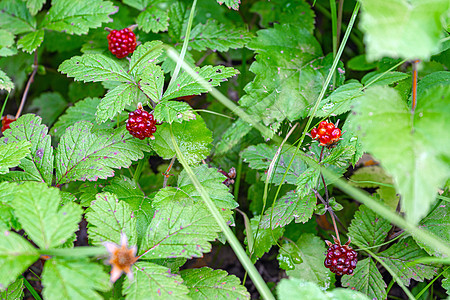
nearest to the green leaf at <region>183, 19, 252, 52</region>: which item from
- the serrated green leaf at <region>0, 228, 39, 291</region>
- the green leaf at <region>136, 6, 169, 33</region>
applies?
the green leaf at <region>136, 6, 169, 33</region>

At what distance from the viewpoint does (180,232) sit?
1.25 metres

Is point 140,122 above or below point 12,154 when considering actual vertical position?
above

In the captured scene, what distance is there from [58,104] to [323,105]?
1.91 m

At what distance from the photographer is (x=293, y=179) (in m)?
1.65

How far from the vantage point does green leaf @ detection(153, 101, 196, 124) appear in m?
1.40

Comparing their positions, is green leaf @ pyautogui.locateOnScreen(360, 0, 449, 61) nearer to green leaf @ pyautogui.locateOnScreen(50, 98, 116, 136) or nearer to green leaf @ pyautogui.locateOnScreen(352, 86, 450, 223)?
green leaf @ pyautogui.locateOnScreen(352, 86, 450, 223)

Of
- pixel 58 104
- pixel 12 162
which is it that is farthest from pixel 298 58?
pixel 58 104

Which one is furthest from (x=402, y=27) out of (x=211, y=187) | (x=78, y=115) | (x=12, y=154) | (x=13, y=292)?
(x=78, y=115)

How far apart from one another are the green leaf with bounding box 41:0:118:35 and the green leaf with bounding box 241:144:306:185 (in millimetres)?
1043

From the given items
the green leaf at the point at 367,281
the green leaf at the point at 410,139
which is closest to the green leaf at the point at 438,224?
the green leaf at the point at 367,281

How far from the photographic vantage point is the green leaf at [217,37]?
6.44ft

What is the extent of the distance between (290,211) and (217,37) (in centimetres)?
107

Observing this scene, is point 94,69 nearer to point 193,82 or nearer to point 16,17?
point 193,82

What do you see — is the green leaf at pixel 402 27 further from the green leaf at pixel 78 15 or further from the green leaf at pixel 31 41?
the green leaf at pixel 31 41
